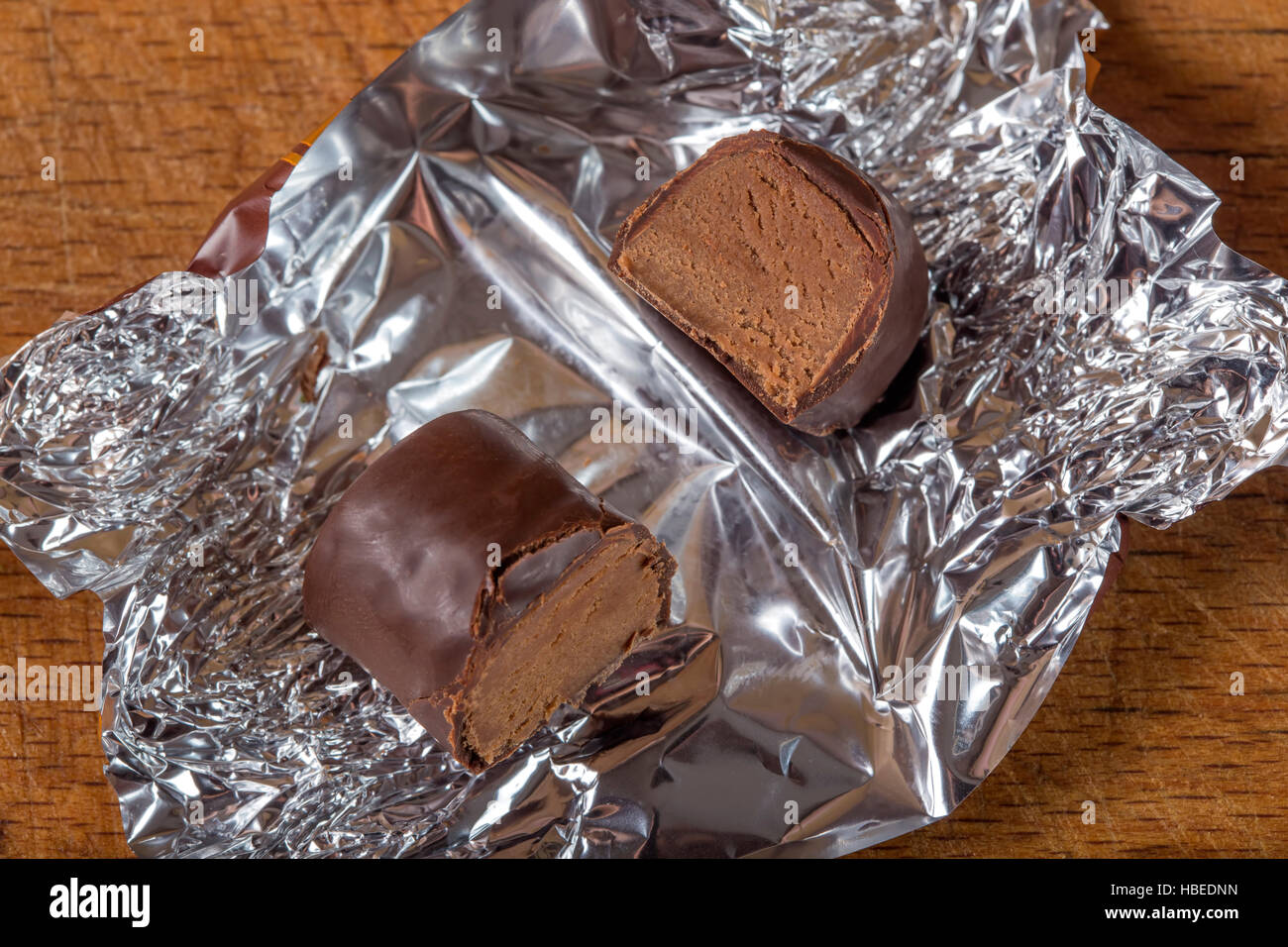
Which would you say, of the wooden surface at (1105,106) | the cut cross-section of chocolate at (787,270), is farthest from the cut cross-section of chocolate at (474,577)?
the wooden surface at (1105,106)

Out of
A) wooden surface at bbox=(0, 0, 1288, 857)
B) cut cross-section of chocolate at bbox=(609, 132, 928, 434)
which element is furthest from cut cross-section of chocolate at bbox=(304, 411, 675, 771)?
wooden surface at bbox=(0, 0, 1288, 857)

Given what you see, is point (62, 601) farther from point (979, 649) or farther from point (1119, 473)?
point (1119, 473)

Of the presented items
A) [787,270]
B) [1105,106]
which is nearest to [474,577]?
[787,270]

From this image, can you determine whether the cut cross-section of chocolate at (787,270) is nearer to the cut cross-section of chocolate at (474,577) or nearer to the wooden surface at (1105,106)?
the cut cross-section of chocolate at (474,577)

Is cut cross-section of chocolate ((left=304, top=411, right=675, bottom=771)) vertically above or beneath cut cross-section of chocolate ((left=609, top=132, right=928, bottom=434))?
beneath

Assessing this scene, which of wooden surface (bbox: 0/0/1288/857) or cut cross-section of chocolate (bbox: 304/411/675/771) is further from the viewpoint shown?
wooden surface (bbox: 0/0/1288/857)

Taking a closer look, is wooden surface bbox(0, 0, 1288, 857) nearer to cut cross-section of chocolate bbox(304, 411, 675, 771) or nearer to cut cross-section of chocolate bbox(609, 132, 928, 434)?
cut cross-section of chocolate bbox(304, 411, 675, 771)

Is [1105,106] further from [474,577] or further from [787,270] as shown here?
[474,577]

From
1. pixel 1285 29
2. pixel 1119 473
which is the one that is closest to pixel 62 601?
pixel 1119 473
